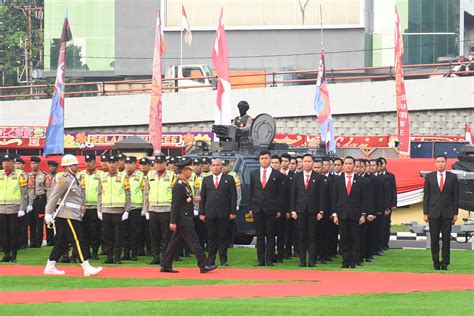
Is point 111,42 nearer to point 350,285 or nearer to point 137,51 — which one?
point 137,51

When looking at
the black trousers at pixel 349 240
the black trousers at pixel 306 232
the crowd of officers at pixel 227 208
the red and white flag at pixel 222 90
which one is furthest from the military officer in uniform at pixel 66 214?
the red and white flag at pixel 222 90

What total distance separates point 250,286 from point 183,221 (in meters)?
2.76

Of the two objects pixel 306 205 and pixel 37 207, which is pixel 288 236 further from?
pixel 37 207

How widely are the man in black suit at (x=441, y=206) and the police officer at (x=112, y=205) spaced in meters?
5.26

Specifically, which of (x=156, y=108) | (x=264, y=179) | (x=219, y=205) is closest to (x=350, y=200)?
(x=264, y=179)

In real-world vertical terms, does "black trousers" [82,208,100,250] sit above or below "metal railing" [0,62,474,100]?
below

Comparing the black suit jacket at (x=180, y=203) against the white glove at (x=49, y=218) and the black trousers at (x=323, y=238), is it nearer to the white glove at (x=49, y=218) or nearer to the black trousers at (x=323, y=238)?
the white glove at (x=49, y=218)

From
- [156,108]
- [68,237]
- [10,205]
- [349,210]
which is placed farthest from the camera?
[156,108]

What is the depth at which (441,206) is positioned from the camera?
811 inches

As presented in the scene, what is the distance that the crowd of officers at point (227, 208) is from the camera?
21.6 m

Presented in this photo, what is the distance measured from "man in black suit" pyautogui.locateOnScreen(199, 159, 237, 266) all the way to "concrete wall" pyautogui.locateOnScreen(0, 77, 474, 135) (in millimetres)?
20371

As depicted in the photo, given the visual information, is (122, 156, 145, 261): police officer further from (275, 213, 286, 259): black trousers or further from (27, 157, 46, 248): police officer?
(27, 157, 46, 248): police officer

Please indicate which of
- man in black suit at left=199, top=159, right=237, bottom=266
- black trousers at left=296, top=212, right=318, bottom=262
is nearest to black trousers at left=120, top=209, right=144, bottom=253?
man in black suit at left=199, top=159, right=237, bottom=266

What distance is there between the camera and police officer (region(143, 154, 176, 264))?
70.8 ft
